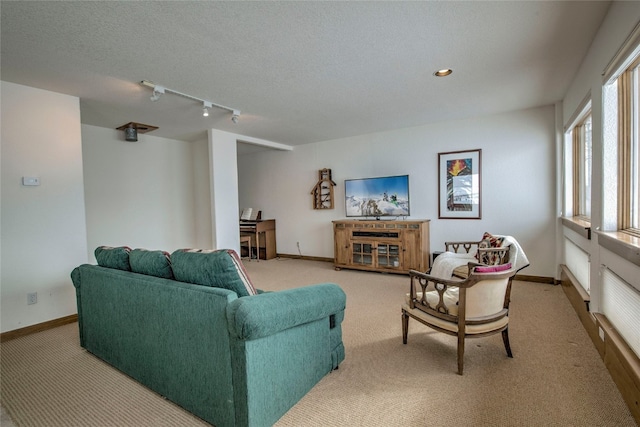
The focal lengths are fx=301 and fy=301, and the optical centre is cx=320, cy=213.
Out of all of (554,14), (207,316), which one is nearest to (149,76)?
(207,316)

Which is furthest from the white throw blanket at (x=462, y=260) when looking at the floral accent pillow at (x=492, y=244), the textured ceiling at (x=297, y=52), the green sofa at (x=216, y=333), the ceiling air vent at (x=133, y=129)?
the ceiling air vent at (x=133, y=129)

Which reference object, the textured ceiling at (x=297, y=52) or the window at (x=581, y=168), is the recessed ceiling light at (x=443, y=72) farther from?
the window at (x=581, y=168)

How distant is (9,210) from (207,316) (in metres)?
2.72

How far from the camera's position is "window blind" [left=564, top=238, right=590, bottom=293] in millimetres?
2865

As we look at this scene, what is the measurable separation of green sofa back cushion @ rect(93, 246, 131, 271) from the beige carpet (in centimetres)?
78

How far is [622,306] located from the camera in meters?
1.88

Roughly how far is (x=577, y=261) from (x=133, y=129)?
597 cm

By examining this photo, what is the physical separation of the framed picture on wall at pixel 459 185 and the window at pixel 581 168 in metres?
1.10

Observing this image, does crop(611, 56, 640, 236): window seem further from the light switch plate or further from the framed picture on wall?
the light switch plate

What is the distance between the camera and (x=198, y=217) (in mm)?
5688

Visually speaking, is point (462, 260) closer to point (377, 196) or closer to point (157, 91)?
point (377, 196)

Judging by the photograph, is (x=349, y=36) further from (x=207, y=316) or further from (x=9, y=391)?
(x=9, y=391)

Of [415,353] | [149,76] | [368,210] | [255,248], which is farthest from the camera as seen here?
[255,248]

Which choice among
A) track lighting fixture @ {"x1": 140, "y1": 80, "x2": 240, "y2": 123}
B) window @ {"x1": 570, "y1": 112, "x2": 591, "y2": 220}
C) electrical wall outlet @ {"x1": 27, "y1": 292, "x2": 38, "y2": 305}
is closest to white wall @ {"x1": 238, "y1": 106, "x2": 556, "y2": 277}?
window @ {"x1": 570, "y1": 112, "x2": 591, "y2": 220}
